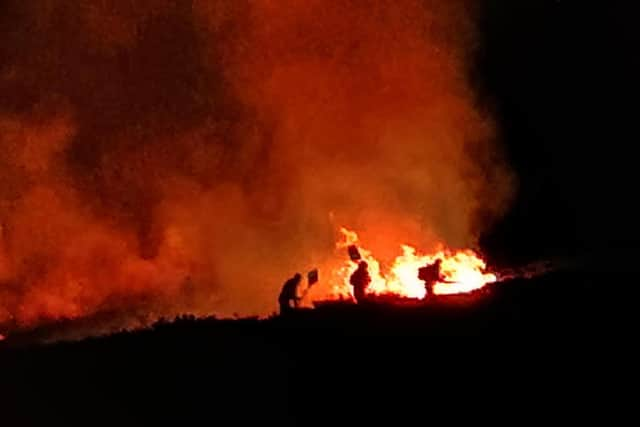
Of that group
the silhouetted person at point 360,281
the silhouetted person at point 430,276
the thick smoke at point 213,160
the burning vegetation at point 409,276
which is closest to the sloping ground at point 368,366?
the burning vegetation at point 409,276

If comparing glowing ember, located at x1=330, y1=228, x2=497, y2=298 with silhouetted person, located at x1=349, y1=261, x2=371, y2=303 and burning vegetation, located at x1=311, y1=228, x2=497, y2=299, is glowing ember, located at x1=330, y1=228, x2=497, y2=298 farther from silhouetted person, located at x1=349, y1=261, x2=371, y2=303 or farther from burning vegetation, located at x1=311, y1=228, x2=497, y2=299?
silhouetted person, located at x1=349, y1=261, x2=371, y2=303

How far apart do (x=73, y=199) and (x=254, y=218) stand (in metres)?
6.44

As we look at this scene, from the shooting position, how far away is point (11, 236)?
111ft

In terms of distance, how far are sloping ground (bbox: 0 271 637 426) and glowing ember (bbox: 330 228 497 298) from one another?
2.76 m

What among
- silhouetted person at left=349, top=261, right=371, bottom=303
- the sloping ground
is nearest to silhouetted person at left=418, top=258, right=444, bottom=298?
silhouetted person at left=349, top=261, right=371, bottom=303

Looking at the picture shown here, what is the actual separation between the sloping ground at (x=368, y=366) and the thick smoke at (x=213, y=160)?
13902mm

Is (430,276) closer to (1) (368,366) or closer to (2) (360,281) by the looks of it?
(2) (360,281)

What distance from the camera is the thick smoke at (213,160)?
1249 inches

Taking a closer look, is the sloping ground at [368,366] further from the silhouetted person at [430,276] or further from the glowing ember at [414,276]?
the silhouetted person at [430,276]

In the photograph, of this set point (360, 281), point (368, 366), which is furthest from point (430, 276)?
point (368, 366)

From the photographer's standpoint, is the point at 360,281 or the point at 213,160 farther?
the point at 213,160

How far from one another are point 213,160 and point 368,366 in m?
20.7

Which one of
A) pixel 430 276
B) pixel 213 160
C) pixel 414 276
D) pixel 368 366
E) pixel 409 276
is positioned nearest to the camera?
pixel 368 366

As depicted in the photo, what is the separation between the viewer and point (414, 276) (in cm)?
2316
